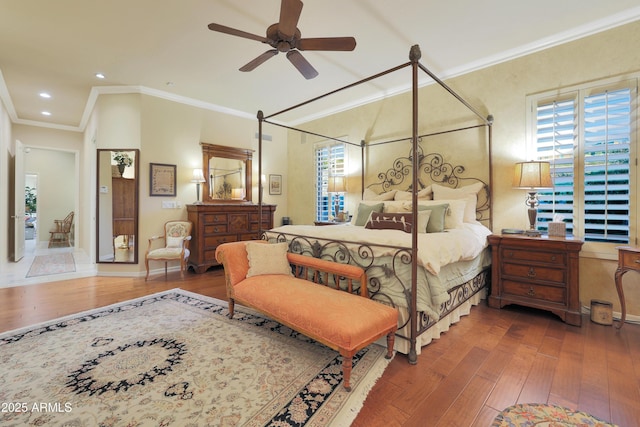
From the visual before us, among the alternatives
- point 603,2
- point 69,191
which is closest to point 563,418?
point 603,2

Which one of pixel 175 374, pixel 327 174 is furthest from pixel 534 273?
pixel 327 174

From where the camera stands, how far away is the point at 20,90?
474cm

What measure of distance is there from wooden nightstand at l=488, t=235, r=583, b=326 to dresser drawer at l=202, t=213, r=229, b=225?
4.12m

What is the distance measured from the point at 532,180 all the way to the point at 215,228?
15.1 ft

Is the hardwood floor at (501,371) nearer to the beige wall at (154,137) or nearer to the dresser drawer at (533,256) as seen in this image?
the dresser drawer at (533,256)

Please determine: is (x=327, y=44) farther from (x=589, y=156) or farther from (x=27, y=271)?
(x=27, y=271)

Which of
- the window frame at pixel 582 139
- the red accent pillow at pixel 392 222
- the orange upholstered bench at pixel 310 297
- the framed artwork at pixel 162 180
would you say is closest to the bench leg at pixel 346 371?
the orange upholstered bench at pixel 310 297

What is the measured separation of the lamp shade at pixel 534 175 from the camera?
117 inches

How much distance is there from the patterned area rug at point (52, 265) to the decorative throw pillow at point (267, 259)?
429cm

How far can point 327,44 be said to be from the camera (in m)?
2.43

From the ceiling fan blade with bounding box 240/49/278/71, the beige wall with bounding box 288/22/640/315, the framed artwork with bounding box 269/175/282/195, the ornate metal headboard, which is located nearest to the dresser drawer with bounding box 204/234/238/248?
the framed artwork with bounding box 269/175/282/195

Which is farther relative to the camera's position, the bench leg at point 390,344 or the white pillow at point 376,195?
the white pillow at point 376,195

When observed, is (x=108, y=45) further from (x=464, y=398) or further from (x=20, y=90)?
(x=464, y=398)

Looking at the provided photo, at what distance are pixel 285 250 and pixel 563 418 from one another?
2.33 metres
